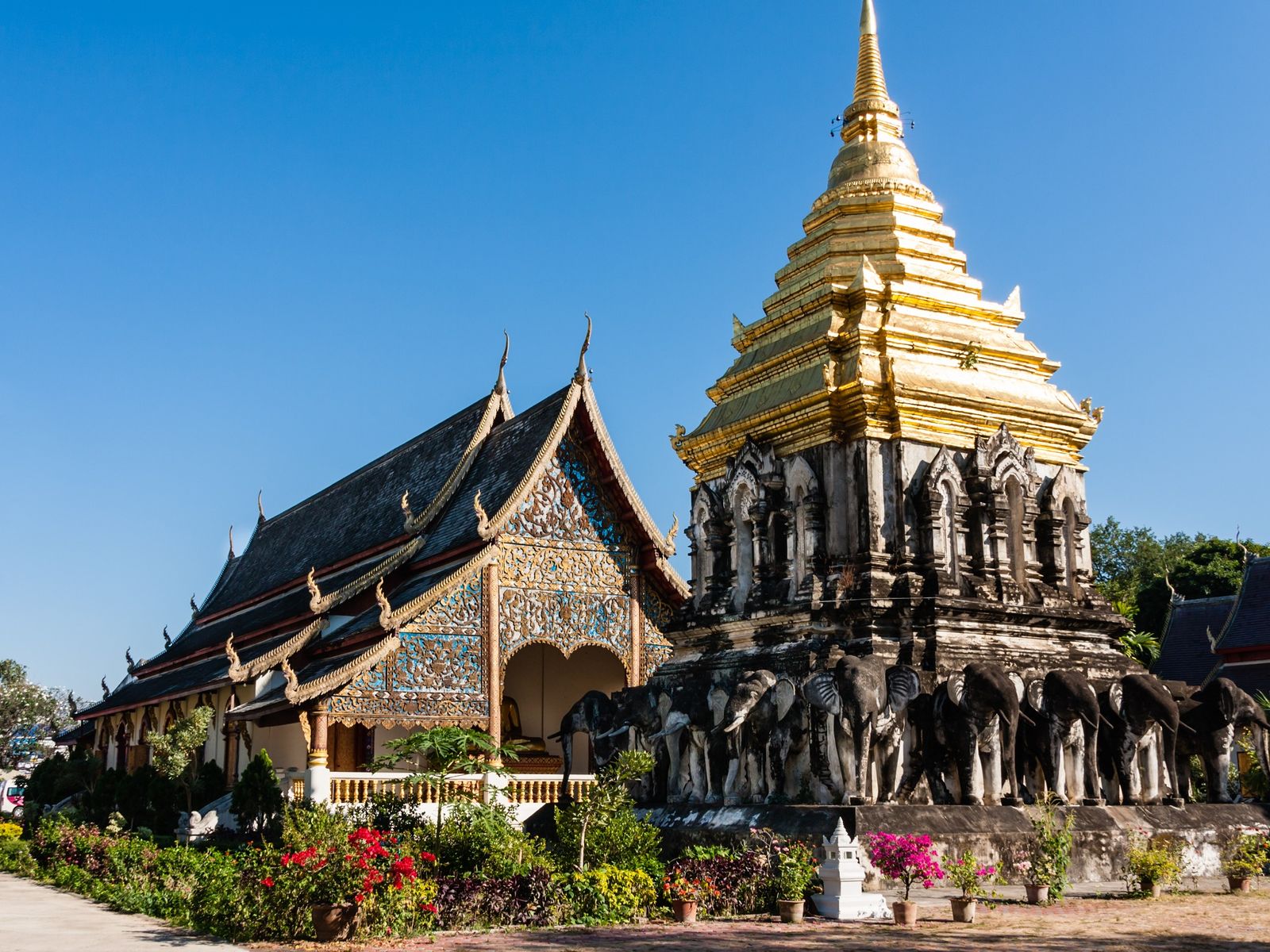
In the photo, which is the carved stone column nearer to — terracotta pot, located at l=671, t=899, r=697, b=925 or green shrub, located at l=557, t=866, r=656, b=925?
green shrub, located at l=557, t=866, r=656, b=925

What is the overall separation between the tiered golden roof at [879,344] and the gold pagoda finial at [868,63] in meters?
0.04

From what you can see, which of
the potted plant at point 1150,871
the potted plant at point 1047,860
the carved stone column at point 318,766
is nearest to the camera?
the potted plant at point 1047,860

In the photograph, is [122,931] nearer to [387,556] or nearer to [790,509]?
[790,509]

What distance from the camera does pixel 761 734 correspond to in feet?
37.9

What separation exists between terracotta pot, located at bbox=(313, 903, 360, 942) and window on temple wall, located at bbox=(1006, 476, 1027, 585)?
7.14m

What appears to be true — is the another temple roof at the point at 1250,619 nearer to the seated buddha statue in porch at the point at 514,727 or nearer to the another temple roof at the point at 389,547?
the another temple roof at the point at 389,547

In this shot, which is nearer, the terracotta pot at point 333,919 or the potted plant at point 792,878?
the terracotta pot at point 333,919

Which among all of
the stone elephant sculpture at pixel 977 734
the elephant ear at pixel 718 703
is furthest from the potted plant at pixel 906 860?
the elephant ear at pixel 718 703

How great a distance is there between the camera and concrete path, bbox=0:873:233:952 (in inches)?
314

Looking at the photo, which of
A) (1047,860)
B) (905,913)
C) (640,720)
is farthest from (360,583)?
(905,913)

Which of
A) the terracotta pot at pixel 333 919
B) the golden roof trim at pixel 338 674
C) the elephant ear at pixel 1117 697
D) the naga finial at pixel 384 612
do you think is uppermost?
the naga finial at pixel 384 612

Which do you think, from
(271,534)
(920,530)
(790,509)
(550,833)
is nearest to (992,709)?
(920,530)

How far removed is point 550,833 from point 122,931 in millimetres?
5520

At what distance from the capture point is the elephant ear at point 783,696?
37.6 ft
